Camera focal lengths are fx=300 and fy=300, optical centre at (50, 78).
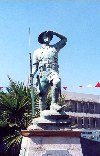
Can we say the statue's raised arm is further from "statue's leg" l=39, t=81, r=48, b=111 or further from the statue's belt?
"statue's leg" l=39, t=81, r=48, b=111

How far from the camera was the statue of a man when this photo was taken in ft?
23.6

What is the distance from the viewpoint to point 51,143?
667 centimetres

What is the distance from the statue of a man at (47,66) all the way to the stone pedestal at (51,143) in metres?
0.76

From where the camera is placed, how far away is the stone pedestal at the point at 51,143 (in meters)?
6.52

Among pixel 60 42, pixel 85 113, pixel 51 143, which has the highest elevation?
pixel 60 42

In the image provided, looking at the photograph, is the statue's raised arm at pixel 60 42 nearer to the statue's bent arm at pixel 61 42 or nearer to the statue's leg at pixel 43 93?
the statue's bent arm at pixel 61 42

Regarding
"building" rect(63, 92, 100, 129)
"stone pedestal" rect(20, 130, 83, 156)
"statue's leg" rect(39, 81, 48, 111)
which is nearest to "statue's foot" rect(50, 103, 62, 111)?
"statue's leg" rect(39, 81, 48, 111)

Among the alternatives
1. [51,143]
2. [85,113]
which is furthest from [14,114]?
[85,113]

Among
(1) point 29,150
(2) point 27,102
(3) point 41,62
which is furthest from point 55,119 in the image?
(2) point 27,102

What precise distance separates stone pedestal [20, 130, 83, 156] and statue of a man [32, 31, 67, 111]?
76 cm

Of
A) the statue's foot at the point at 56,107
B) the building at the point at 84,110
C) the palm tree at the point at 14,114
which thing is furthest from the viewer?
the building at the point at 84,110

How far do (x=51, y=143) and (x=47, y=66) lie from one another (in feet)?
6.24

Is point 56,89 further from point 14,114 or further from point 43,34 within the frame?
point 14,114

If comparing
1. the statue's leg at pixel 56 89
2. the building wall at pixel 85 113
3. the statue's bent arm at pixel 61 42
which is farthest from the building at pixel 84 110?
the statue's leg at pixel 56 89
